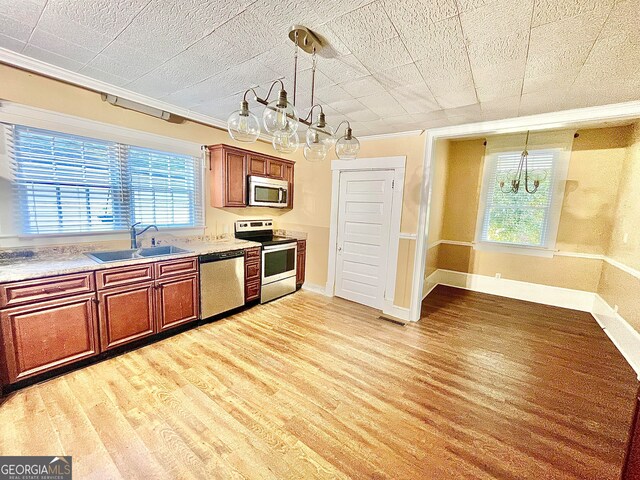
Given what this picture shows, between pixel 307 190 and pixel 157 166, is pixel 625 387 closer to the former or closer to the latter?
pixel 307 190

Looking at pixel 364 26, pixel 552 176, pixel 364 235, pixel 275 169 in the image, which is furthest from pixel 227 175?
pixel 552 176

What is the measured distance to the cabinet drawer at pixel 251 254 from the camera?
3.50m

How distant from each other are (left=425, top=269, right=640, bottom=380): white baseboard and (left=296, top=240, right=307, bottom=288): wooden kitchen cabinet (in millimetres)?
2230

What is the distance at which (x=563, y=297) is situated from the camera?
13.6 ft

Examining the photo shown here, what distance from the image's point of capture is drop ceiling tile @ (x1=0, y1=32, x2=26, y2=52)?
180 centimetres

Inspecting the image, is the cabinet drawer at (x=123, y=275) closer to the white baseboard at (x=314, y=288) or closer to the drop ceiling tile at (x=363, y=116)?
the white baseboard at (x=314, y=288)

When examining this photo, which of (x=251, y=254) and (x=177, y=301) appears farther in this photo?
(x=251, y=254)

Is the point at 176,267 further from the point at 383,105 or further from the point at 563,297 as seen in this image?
the point at 563,297

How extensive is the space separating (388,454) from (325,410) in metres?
→ 0.51

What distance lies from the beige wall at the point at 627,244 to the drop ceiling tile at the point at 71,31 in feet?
17.4

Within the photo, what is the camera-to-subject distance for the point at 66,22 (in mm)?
1587

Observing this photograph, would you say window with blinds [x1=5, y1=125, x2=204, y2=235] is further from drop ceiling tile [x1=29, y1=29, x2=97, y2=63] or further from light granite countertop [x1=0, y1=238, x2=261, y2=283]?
drop ceiling tile [x1=29, y1=29, x2=97, y2=63]

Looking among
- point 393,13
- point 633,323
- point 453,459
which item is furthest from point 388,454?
point 633,323

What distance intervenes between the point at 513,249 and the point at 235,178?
4.77 metres
